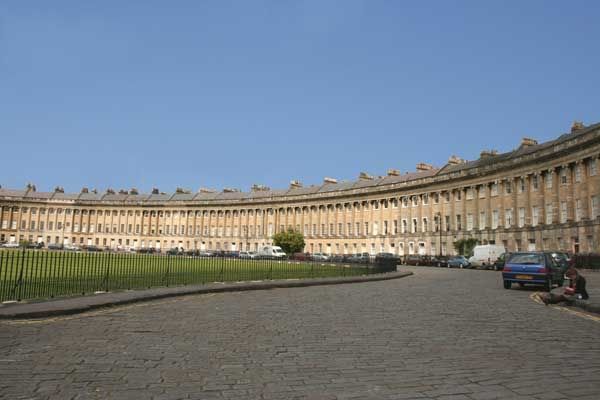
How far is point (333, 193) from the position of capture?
92.4 m

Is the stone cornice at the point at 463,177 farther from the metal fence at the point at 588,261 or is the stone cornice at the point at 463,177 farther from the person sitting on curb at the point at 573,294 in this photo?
the person sitting on curb at the point at 573,294

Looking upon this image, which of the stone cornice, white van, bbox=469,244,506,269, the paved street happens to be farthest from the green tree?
the paved street

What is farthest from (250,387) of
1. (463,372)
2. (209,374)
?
(463,372)

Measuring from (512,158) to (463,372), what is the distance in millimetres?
58673

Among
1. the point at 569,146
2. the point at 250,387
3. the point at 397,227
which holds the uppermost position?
the point at 569,146

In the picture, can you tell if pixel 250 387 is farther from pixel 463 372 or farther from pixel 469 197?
pixel 469 197

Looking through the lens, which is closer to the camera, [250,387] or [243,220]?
[250,387]

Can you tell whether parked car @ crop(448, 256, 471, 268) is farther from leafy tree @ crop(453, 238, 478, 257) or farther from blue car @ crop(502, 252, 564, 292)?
blue car @ crop(502, 252, 564, 292)

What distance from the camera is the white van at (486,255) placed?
161ft

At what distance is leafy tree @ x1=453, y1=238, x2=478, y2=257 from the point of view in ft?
210

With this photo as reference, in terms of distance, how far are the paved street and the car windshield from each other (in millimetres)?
9181

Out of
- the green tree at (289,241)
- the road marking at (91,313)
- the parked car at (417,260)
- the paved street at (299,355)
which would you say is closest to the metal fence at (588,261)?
the parked car at (417,260)

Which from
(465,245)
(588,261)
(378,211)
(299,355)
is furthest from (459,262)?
(299,355)

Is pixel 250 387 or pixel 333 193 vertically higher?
pixel 333 193
